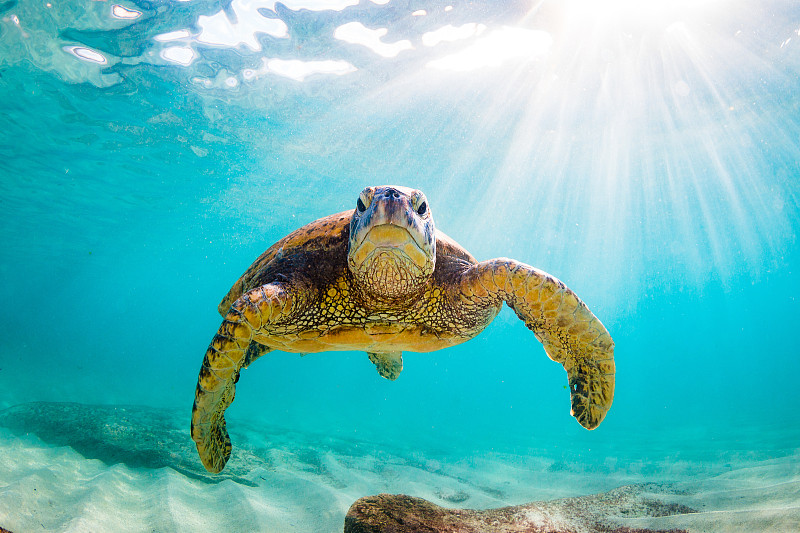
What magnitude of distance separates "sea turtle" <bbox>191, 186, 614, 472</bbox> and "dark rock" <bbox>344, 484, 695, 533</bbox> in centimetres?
125

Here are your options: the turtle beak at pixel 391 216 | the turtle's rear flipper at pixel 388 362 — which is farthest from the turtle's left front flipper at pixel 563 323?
the turtle's rear flipper at pixel 388 362

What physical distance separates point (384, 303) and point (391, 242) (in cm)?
81

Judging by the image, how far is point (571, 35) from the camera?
12477mm

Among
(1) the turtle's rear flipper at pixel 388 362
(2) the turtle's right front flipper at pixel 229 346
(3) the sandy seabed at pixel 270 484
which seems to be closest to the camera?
(2) the turtle's right front flipper at pixel 229 346

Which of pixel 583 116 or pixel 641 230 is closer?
pixel 583 116

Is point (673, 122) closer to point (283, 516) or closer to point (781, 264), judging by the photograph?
point (283, 516)

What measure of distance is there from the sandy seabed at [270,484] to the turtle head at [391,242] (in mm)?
2959

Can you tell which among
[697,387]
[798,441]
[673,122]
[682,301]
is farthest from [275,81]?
[682,301]

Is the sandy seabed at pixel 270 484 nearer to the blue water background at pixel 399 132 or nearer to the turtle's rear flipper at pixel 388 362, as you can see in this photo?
the turtle's rear flipper at pixel 388 362

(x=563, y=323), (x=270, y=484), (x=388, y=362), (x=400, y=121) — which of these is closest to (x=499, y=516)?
(x=563, y=323)

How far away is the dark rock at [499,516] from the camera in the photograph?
2951 mm

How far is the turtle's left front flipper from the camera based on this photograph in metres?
2.86

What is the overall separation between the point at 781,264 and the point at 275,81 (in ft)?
251

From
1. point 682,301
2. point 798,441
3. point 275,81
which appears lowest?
point 798,441
